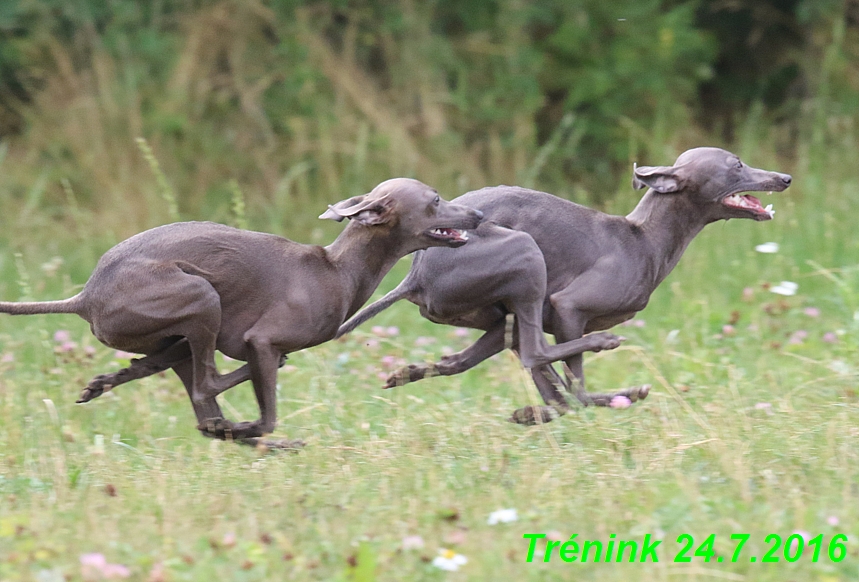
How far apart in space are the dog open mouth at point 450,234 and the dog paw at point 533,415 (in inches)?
31.5

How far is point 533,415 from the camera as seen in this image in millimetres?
5191

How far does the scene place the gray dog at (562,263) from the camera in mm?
5156

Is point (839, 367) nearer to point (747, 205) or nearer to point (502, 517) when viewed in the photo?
point (747, 205)

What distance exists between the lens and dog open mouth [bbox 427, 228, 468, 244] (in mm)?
5098

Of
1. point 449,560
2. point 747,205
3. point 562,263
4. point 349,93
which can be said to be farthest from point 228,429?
point 349,93

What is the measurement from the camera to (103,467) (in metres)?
4.67

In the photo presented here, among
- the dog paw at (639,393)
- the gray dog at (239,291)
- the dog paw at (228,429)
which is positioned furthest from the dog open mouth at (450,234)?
the dog paw at (228,429)

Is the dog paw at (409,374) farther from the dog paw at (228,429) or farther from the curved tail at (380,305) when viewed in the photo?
the dog paw at (228,429)

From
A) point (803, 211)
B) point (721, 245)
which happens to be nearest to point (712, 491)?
point (721, 245)

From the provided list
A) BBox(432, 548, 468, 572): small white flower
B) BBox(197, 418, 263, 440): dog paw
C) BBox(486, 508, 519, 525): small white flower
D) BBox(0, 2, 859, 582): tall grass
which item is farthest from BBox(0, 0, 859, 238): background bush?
BBox(432, 548, 468, 572): small white flower

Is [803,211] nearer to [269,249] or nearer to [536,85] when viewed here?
[536,85]

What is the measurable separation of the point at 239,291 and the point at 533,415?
1.39 metres

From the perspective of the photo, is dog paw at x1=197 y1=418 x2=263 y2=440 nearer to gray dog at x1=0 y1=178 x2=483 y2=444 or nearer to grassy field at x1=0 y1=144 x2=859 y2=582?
gray dog at x1=0 y1=178 x2=483 y2=444

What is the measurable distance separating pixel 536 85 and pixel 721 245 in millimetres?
3548
